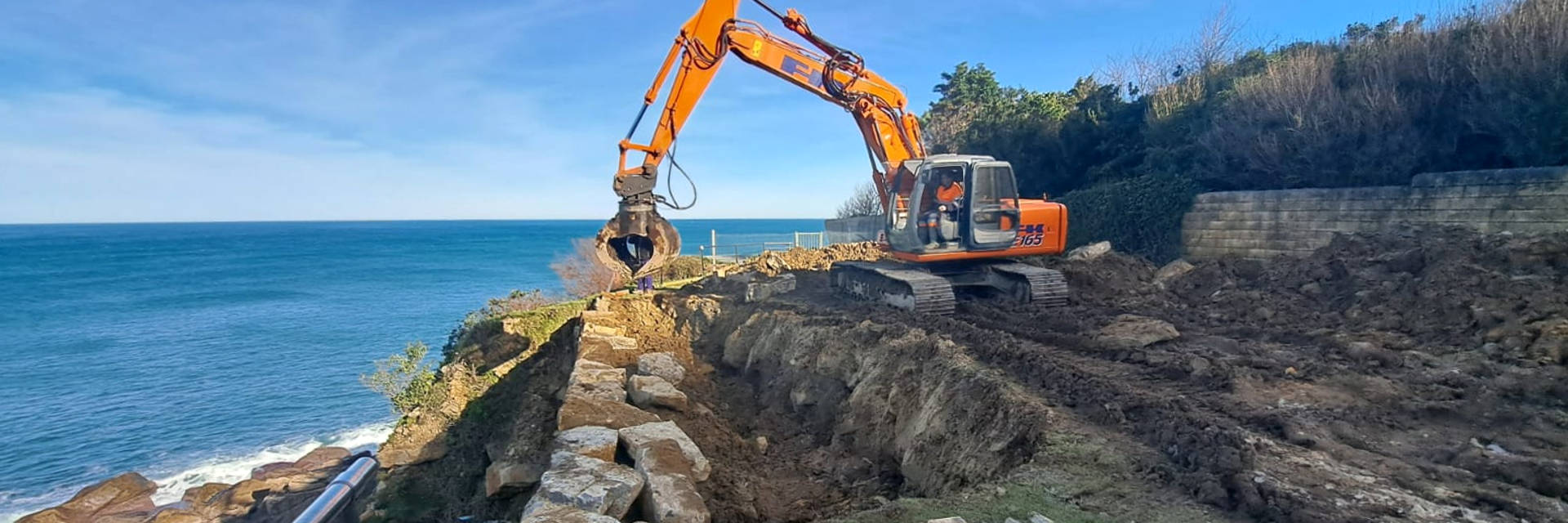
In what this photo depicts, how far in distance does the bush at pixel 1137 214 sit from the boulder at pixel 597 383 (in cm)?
1107

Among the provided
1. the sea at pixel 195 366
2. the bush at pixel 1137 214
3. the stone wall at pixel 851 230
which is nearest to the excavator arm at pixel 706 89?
the bush at pixel 1137 214

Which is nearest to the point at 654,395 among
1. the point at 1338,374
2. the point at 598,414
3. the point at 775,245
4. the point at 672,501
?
the point at 598,414

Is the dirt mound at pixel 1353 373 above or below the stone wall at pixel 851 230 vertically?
below

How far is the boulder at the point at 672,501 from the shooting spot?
458cm

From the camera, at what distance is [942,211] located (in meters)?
9.76

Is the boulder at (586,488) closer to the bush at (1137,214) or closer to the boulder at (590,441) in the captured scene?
the boulder at (590,441)

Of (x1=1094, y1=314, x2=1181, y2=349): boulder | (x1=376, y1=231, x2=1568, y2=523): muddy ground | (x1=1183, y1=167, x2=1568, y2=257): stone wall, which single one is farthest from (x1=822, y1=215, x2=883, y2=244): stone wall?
(x1=1094, y1=314, x2=1181, y2=349): boulder

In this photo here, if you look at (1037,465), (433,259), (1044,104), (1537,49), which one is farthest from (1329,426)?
(433,259)

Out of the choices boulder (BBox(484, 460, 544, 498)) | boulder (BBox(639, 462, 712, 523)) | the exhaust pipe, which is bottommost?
boulder (BBox(484, 460, 544, 498))

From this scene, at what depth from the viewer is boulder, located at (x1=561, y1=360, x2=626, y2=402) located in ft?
22.6

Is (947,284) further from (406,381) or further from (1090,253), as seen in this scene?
(406,381)

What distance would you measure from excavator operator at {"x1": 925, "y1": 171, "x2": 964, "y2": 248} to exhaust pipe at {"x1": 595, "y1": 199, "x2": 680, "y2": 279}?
10.7 feet

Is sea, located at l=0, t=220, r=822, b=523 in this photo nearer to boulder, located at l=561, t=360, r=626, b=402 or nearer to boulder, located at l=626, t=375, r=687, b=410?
boulder, located at l=561, t=360, r=626, b=402

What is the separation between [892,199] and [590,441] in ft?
19.7
